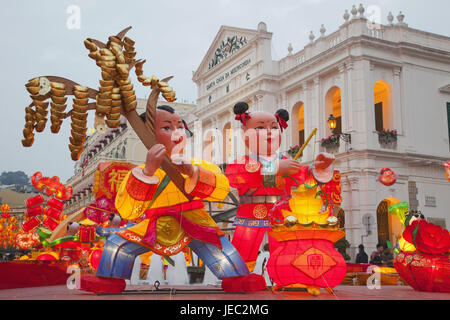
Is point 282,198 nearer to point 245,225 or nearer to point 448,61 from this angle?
point 245,225

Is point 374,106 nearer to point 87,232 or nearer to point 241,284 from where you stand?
point 87,232

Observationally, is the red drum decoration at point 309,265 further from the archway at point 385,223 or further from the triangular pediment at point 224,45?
the triangular pediment at point 224,45

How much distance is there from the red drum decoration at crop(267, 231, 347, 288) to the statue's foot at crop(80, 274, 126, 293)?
1.44 metres

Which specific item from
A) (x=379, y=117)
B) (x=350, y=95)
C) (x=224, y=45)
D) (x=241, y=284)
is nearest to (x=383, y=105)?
(x=379, y=117)

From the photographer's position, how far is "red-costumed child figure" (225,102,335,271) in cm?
502

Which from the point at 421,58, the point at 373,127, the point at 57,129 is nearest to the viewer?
the point at 57,129

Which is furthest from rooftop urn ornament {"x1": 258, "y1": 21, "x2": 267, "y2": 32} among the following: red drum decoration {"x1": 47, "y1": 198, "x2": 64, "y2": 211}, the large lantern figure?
the large lantern figure

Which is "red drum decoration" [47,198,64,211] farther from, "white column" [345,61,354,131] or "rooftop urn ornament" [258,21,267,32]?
"rooftop urn ornament" [258,21,267,32]

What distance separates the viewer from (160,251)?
4242 mm

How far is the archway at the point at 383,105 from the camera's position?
15203 millimetres

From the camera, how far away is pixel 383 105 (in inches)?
623

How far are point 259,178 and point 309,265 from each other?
1316 mm

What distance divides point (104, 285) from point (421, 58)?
48.5ft
